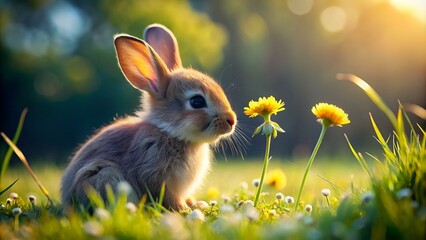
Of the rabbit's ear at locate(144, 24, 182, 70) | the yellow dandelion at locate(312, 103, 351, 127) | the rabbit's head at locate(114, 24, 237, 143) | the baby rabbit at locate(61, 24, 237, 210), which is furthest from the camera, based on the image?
the rabbit's ear at locate(144, 24, 182, 70)

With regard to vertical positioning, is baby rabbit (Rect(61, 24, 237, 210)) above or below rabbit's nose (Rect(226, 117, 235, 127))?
above

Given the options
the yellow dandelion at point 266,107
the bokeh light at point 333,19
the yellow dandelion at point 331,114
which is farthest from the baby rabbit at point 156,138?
the bokeh light at point 333,19

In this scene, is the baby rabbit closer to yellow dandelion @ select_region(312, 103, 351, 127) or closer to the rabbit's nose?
the rabbit's nose

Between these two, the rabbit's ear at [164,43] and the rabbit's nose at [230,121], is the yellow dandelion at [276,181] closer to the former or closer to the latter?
the rabbit's nose at [230,121]

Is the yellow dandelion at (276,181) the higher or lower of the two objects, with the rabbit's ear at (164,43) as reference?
lower

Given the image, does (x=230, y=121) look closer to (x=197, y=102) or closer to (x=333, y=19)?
(x=197, y=102)

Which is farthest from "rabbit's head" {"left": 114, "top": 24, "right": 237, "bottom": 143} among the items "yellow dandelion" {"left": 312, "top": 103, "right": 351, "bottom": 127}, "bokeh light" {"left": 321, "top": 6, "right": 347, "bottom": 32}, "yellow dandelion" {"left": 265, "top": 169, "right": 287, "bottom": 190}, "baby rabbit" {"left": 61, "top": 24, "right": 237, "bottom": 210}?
"bokeh light" {"left": 321, "top": 6, "right": 347, "bottom": 32}

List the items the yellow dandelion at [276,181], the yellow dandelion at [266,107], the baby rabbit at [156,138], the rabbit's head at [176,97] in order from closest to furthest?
the yellow dandelion at [266,107], the baby rabbit at [156,138], the rabbit's head at [176,97], the yellow dandelion at [276,181]
